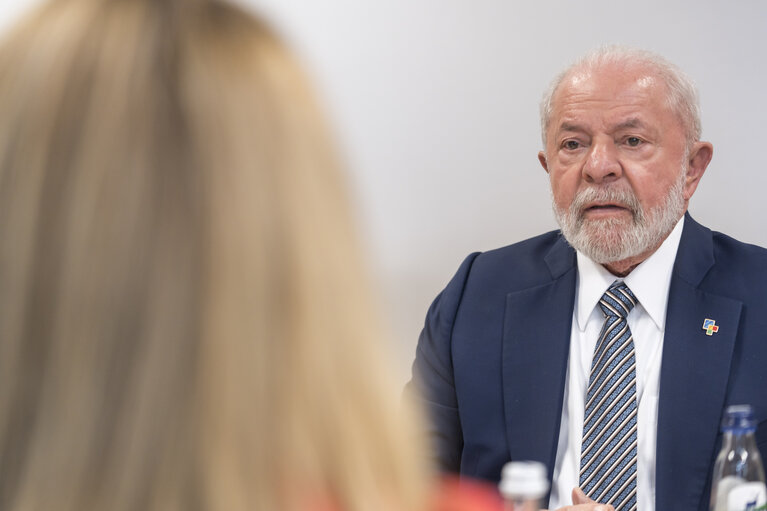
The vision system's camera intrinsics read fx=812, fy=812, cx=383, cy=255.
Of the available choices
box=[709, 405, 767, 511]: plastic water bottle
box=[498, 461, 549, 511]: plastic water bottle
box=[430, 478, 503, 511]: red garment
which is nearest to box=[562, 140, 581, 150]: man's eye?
box=[709, 405, 767, 511]: plastic water bottle

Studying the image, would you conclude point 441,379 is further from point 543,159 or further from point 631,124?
point 631,124

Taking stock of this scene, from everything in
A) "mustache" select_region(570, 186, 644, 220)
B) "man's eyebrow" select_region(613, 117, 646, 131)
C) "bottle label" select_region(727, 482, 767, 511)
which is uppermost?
"man's eyebrow" select_region(613, 117, 646, 131)

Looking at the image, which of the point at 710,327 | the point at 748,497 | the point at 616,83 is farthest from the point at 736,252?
the point at 748,497

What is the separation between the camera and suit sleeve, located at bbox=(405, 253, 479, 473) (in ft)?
6.18

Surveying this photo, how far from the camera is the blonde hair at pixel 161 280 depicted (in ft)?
1.62

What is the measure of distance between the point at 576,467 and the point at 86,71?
4.78ft

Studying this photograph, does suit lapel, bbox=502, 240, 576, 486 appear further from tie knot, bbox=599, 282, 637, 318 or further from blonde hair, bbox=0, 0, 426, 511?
blonde hair, bbox=0, 0, 426, 511

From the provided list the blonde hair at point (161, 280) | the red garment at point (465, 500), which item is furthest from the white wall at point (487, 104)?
the blonde hair at point (161, 280)

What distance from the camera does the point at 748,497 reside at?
3.83 ft

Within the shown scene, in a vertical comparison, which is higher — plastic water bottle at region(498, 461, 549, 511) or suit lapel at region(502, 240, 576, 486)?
suit lapel at region(502, 240, 576, 486)

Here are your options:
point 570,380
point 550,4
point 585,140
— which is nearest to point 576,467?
point 570,380

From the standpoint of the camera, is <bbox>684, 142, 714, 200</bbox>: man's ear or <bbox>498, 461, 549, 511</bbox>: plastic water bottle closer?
<bbox>498, 461, 549, 511</bbox>: plastic water bottle

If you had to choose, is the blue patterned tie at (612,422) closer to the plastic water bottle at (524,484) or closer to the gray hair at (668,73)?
the gray hair at (668,73)

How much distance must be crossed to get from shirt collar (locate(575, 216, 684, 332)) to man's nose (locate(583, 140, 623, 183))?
0.19 meters
